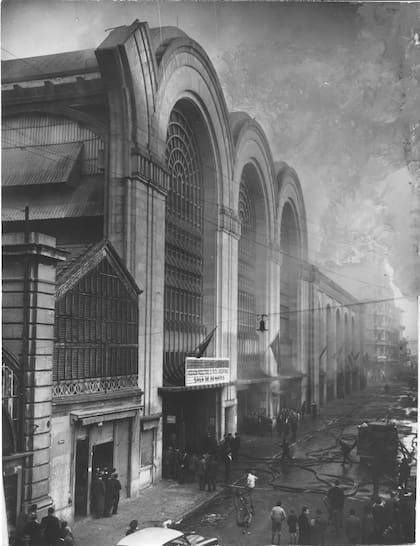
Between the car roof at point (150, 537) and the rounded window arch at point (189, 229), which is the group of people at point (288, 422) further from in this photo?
the car roof at point (150, 537)

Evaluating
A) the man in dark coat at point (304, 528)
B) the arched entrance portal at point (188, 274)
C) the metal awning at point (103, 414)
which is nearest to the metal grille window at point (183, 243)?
the arched entrance portal at point (188, 274)

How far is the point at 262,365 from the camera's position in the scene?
11945 mm

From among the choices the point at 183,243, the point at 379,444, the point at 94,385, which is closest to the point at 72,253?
the point at 94,385

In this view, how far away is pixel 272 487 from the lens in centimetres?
1049

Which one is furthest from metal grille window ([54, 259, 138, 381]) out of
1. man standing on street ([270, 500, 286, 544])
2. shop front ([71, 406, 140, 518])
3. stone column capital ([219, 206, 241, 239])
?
man standing on street ([270, 500, 286, 544])

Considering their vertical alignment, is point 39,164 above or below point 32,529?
above

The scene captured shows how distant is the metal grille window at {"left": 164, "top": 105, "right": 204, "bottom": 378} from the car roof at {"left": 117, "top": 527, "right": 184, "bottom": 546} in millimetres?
2773

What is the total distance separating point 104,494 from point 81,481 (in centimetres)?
49

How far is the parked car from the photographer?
906 cm

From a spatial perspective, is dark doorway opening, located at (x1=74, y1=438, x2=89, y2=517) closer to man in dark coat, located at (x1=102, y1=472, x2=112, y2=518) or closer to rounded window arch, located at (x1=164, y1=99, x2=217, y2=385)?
man in dark coat, located at (x1=102, y1=472, x2=112, y2=518)

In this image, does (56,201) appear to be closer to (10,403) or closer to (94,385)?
(94,385)

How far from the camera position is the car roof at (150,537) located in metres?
9.04

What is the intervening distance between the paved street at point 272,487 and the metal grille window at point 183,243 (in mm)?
2230

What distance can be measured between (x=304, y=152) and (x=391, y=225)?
2044 mm
